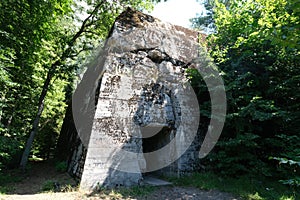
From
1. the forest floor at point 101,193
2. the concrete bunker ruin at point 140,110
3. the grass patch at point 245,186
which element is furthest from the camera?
the concrete bunker ruin at point 140,110

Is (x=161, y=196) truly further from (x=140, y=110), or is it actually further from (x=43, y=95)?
(x=43, y=95)

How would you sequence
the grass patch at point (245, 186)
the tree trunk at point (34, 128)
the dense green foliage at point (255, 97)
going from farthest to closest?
the tree trunk at point (34, 128) → the dense green foliage at point (255, 97) → the grass patch at point (245, 186)

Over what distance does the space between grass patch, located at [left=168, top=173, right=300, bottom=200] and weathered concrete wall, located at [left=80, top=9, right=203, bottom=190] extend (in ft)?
1.67

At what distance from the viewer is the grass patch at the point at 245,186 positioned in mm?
4115

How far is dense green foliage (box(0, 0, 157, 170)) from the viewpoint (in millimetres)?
4125

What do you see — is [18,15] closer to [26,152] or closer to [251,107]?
[26,152]

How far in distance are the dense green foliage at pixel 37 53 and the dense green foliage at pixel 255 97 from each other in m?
4.10

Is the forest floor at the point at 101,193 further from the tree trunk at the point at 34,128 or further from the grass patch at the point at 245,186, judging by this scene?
the tree trunk at the point at 34,128

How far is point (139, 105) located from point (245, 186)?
3.36m

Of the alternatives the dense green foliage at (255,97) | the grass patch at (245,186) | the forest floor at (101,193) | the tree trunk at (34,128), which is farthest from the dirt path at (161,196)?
the tree trunk at (34,128)

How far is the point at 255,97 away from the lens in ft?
15.9

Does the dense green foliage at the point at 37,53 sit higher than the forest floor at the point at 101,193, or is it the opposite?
the dense green foliage at the point at 37,53

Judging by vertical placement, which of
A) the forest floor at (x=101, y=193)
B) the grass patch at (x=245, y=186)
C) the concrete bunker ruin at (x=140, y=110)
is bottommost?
the forest floor at (x=101, y=193)

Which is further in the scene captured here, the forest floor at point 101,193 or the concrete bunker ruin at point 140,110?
the concrete bunker ruin at point 140,110
